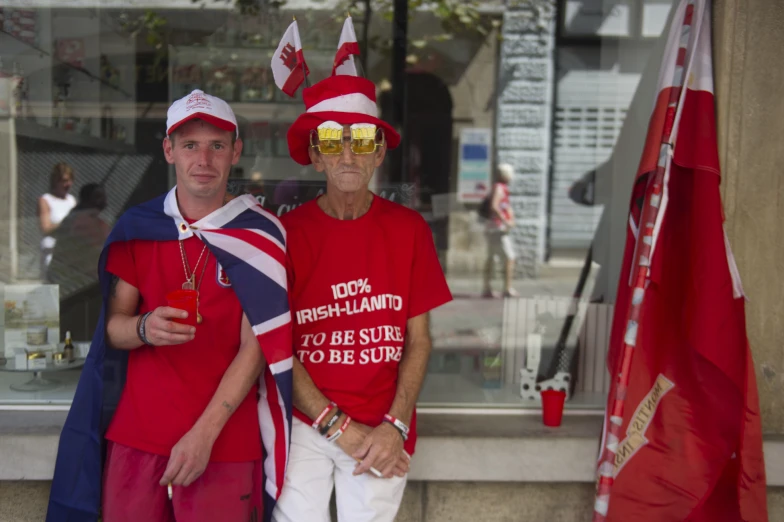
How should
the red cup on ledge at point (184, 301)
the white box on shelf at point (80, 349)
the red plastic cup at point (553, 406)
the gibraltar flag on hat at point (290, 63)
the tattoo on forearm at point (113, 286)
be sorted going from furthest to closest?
the white box on shelf at point (80, 349) < the red plastic cup at point (553, 406) < the gibraltar flag on hat at point (290, 63) < the tattoo on forearm at point (113, 286) < the red cup on ledge at point (184, 301)

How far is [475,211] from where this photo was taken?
7109mm

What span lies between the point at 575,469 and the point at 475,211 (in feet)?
12.9

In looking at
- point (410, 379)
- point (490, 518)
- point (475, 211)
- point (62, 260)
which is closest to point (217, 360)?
point (410, 379)

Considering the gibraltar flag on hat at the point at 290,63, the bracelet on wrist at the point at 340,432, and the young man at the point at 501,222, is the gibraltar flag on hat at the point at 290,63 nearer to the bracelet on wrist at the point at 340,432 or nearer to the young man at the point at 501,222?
the bracelet on wrist at the point at 340,432

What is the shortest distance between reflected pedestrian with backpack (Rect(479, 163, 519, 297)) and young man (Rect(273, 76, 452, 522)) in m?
4.25

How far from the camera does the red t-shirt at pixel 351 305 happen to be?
2.74 m

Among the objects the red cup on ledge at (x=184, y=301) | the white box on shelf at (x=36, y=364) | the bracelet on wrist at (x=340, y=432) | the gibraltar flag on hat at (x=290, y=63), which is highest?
the gibraltar flag on hat at (x=290, y=63)

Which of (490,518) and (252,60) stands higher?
(252,60)

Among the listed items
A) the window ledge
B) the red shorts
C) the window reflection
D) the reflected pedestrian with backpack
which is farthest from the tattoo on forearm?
the reflected pedestrian with backpack

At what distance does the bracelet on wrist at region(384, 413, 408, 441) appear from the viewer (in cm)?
270

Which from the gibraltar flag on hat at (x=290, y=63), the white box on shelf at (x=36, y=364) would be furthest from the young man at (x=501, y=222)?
the gibraltar flag on hat at (x=290, y=63)

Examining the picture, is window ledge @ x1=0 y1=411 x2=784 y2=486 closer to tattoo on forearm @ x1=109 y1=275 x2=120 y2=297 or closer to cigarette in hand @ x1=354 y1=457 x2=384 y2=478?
cigarette in hand @ x1=354 y1=457 x2=384 y2=478

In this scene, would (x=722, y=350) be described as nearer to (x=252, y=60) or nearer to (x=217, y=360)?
(x=217, y=360)

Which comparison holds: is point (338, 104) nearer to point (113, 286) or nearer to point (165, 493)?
point (113, 286)
